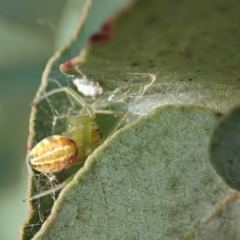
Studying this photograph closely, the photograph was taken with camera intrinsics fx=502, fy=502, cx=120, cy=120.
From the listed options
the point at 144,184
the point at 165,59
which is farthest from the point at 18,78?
the point at 165,59

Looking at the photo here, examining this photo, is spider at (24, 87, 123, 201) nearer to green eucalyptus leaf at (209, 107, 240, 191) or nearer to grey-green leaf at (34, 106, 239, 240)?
grey-green leaf at (34, 106, 239, 240)

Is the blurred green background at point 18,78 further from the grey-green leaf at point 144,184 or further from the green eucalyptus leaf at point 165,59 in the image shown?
the grey-green leaf at point 144,184

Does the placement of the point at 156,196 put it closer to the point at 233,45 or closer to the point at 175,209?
the point at 175,209

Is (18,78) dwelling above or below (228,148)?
below

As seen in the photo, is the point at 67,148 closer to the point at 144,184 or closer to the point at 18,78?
the point at 144,184

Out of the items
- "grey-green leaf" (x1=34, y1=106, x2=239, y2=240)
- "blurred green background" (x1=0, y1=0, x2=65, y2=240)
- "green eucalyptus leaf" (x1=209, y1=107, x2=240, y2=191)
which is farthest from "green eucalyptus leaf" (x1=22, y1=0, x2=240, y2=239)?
"blurred green background" (x1=0, y1=0, x2=65, y2=240)

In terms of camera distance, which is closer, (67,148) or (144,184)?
(144,184)

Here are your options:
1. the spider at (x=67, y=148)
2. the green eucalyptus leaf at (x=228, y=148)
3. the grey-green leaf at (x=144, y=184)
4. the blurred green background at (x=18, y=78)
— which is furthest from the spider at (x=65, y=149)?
the blurred green background at (x=18, y=78)
